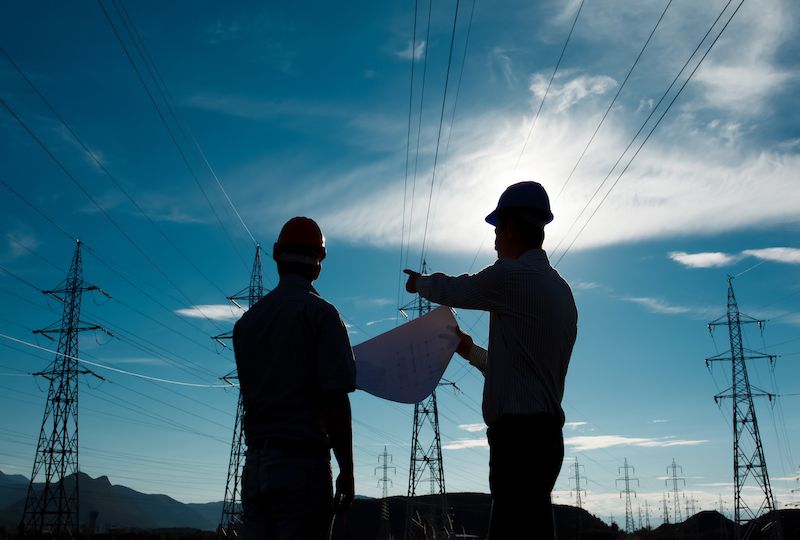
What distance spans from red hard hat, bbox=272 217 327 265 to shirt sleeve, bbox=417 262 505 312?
2.16 ft

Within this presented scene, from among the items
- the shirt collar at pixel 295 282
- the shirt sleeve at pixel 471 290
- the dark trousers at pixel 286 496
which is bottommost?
the dark trousers at pixel 286 496

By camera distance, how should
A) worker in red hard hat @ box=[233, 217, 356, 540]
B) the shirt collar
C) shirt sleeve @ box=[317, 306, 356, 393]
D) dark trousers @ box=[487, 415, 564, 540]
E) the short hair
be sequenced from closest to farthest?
dark trousers @ box=[487, 415, 564, 540], worker in red hard hat @ box=[233, 217, 356, 540], shirt sleeve @ box=[317, 306, 356, 393], the short hair, the shirt collar

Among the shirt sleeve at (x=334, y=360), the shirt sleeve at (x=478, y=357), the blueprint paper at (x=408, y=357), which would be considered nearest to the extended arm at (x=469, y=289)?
the shirt sleeve at (x=334, y=360)

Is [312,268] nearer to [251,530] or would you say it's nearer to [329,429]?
[329,429]

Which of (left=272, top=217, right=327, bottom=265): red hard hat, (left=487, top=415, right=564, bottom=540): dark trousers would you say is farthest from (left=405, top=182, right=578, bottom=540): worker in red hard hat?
(left=272, top=217, right=327, bottom=265): red hard hat

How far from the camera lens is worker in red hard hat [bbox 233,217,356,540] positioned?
3375 mm

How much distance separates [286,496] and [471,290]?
1.28 metres

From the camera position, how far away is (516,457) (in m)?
3.14

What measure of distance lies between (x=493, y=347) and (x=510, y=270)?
373 millimetres

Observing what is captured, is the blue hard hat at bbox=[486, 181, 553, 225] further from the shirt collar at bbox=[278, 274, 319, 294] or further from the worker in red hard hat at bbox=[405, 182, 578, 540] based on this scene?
the shirt collar at bbox=[278, 274, 319, 294]

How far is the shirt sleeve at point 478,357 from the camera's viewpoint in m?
4.25

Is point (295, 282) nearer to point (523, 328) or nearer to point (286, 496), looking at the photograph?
point (286, 496)

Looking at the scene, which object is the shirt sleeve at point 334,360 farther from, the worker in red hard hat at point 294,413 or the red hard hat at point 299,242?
the red hard hat at point 299,242

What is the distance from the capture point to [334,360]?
353 centimetres
